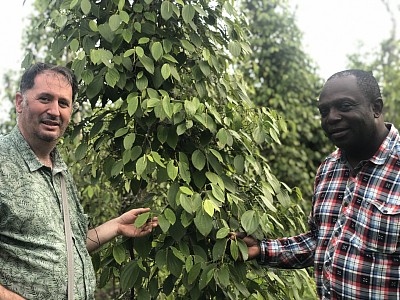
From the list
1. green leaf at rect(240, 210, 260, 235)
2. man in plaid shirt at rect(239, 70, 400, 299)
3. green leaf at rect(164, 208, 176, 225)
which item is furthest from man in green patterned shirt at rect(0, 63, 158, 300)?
man in plaid shirt at rect(239, 70, 400, 299)

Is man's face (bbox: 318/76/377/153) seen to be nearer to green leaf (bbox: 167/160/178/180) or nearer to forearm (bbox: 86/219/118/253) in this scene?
green leaf (bbox: 167/160/178/180)

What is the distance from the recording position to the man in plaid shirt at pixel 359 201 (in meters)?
1.43

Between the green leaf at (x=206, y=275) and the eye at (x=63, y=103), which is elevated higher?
the eye at (x=63, y=103)

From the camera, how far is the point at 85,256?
1575 mm

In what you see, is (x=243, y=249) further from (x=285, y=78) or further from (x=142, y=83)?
(x=285, y=78)

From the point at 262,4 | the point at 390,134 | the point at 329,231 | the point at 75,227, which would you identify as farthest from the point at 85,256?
the point at 262,4

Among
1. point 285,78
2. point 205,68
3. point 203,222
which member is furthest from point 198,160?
point 285,78

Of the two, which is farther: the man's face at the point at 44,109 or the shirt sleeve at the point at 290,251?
the shirt sleeve at the point at 290,251

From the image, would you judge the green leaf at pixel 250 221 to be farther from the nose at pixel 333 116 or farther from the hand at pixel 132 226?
the nose at pixel 333 116

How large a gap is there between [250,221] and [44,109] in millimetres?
691

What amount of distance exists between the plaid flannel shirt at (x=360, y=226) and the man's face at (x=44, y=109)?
0.79m

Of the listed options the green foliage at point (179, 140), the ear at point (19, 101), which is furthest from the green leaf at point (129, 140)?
the ear at point (19, 101)

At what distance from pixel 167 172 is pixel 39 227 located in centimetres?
45

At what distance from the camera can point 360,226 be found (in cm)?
148
